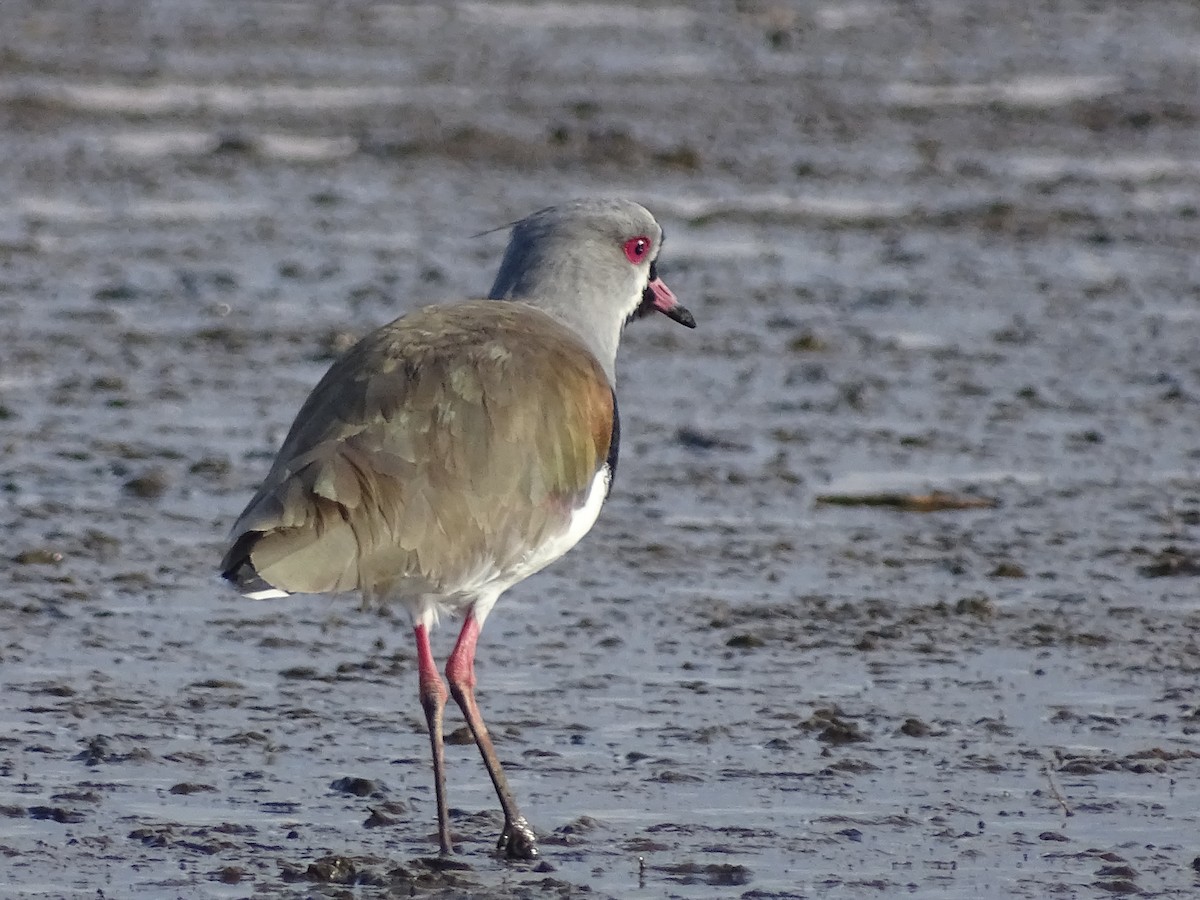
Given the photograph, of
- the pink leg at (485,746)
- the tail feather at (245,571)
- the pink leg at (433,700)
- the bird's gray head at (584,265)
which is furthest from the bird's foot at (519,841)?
the bird's gray head at (584,265)

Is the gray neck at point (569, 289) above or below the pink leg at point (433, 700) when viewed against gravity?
above

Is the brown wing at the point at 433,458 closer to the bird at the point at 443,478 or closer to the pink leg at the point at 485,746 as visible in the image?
the bird at the point at 443,478

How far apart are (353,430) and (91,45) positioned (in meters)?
11.7

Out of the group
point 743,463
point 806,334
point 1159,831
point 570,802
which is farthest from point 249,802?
point 806,334

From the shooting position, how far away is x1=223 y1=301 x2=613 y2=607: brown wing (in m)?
4.69

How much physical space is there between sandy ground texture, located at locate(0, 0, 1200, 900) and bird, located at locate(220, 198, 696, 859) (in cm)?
51

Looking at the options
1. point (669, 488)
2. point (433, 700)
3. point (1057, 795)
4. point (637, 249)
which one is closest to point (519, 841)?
point (433, 700)

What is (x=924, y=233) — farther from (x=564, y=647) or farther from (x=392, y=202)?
(x=564, y=647)

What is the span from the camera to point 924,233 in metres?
11.9

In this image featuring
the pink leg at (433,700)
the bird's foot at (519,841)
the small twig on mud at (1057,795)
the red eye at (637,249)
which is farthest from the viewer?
the red eye at (637,249)

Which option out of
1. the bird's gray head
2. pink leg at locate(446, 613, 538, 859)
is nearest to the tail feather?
pink leg at locate(446, 613, 538, 859)

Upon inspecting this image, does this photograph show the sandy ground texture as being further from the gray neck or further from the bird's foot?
the gray neck

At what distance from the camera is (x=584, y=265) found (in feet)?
18.7

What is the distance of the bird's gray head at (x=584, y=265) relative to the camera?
5.66 m
